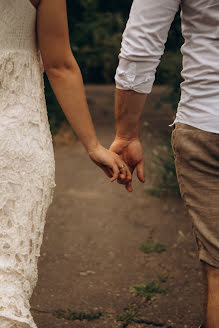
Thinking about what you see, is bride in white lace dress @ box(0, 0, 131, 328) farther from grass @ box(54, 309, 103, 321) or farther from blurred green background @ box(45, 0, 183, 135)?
blurred green background @ box(45, 0, 183, 135)

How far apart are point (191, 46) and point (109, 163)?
21.7 inches

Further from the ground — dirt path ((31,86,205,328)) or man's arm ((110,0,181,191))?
man's arm ((110,0,181,191))

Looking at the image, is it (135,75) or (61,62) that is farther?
(135,75)

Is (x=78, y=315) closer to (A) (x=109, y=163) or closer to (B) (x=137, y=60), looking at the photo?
(A) (x=109, y=163)

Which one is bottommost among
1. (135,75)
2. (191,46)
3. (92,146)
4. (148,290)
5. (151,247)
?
(151,247)

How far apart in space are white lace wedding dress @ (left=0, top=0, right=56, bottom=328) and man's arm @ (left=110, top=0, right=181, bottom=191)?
444 mm

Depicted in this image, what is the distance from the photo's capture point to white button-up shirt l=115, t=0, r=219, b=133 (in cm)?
208

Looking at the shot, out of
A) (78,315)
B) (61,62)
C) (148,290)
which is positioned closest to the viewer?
(61,62)

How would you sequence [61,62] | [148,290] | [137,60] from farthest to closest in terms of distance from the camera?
[148,290] → [137,60] → [61,62]

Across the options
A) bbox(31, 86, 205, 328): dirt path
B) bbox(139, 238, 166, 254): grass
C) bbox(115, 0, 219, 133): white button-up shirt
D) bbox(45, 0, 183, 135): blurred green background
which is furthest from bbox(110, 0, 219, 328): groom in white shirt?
bbox(45, 0, 183, 135): blurred green background

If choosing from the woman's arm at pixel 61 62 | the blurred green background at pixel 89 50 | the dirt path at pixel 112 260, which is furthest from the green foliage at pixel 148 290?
the blurred green background at pixel 89 50

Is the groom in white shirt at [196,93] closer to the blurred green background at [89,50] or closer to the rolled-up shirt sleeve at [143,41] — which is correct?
the rolled-up shirt sleeve at [143,41]

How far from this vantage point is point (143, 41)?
218 centimetres

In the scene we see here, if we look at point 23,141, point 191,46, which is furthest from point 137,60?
point 23,141
